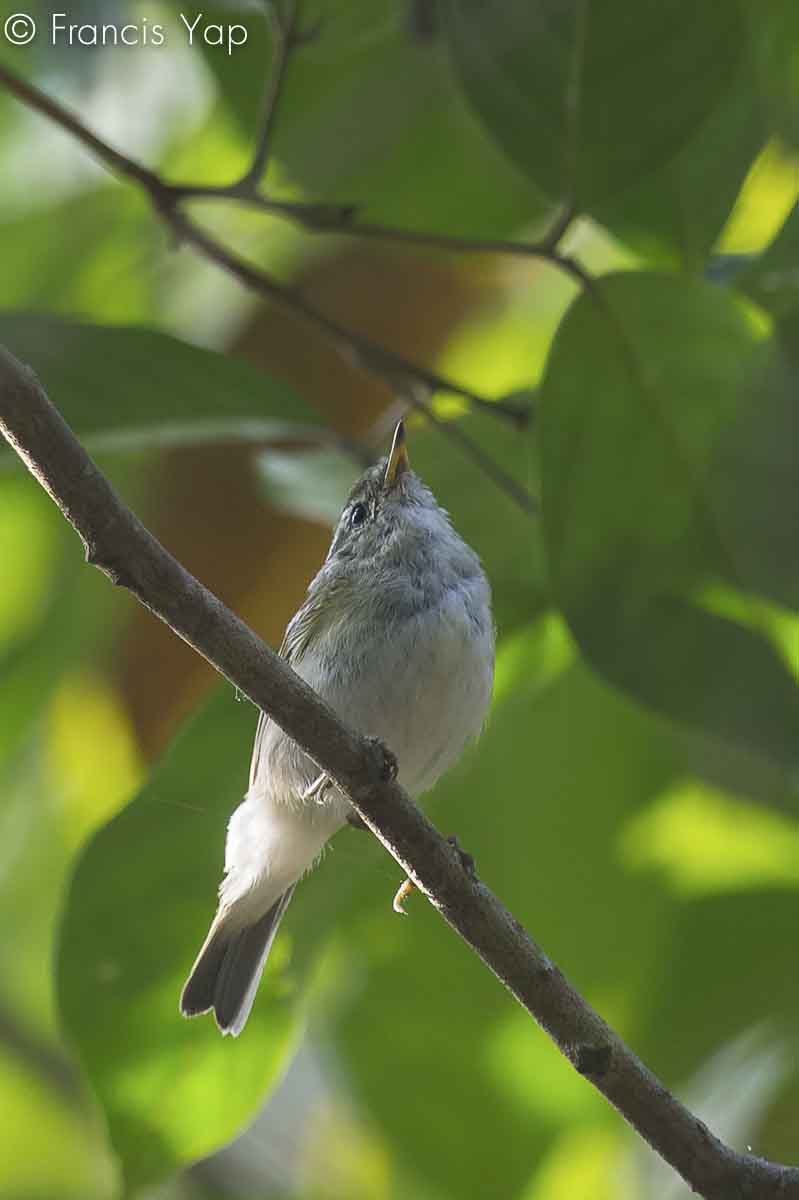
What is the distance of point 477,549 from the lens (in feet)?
10.6

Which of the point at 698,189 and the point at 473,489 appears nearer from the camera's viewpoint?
the point at 698,189

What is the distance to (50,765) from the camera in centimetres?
405

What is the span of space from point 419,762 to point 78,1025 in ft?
2.49

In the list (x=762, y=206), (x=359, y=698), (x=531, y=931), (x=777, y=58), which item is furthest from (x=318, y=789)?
(x=762, y=206)

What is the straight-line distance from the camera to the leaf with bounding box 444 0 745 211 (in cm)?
257

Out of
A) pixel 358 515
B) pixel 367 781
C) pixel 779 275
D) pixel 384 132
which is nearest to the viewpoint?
pixel 367 781

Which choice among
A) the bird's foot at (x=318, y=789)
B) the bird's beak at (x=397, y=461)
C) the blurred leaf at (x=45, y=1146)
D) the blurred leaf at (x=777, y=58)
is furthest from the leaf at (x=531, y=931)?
the blurred leaf at (x=45, y=1146)

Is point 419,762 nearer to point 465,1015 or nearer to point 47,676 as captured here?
point 465,1015

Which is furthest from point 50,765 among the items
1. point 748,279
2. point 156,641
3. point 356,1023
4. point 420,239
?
point 748,279

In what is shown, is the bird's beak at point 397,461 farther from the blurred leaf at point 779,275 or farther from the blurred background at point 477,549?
the blurred leaf at point 779,275

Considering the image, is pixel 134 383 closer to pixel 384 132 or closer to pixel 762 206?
pixel 384 132

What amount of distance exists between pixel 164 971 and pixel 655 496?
1.22m

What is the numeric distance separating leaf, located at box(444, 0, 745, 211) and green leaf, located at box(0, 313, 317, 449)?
675 millimetres

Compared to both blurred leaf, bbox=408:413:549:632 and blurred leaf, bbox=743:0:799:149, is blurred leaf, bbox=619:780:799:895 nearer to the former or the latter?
blurred leaf, bbox=408:413:549:632
